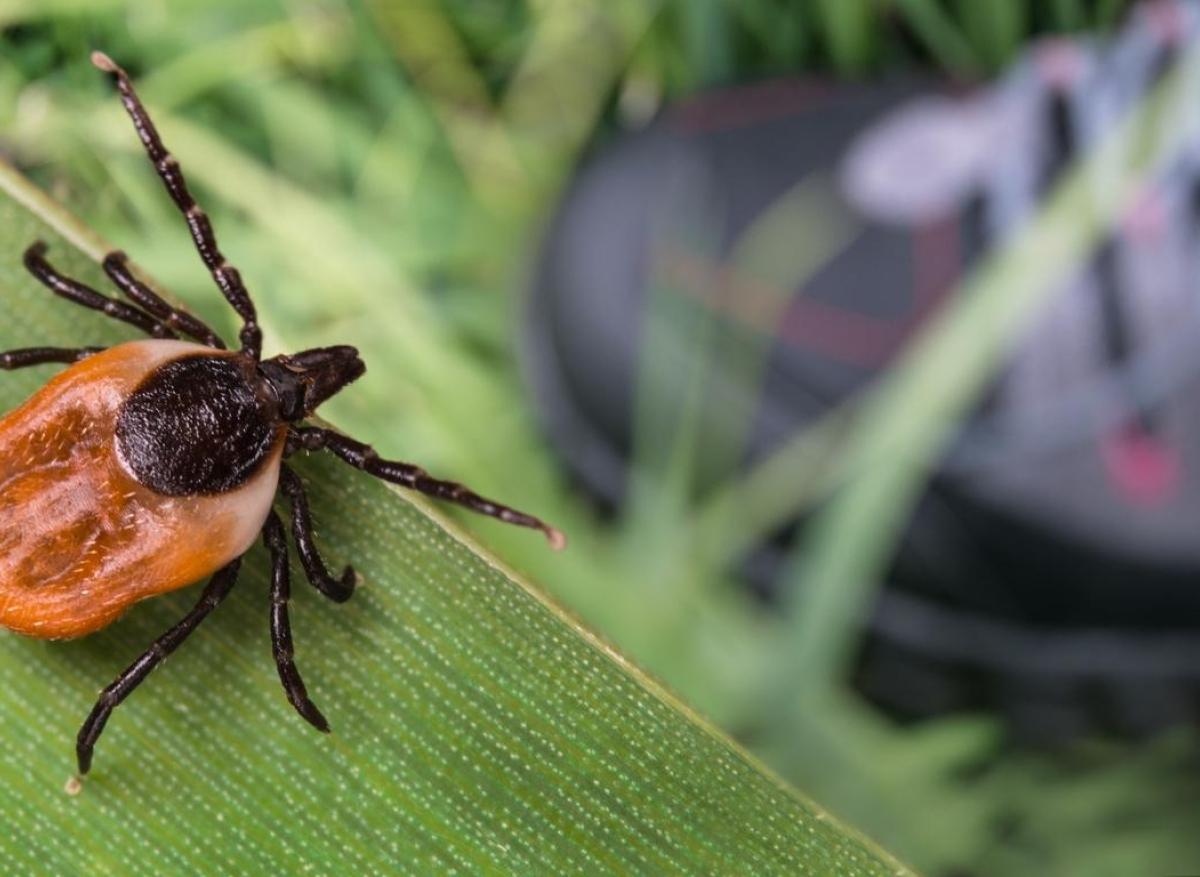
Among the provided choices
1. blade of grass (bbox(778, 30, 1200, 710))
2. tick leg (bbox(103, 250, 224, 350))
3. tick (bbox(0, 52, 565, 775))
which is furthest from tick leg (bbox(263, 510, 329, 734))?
blade of grass (bbox(778, 30, 1200, 710))

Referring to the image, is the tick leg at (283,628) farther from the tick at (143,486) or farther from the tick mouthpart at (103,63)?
the tick mouthpart at (103,63)

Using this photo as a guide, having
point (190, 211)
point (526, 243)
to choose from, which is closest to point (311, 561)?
point (190, 211)

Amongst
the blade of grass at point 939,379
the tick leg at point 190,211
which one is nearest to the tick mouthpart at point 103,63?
the tick leg at point 190,211

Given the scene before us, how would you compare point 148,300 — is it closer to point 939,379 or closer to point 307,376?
point 307,376

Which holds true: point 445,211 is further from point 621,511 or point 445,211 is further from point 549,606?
point 549,606

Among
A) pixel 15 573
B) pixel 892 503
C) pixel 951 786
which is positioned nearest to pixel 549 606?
pixel 15 573

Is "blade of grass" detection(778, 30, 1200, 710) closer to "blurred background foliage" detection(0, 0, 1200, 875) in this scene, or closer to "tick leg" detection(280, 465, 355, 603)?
"blurred background foliage" detection(0, 0, 1200, 875)
